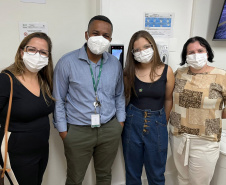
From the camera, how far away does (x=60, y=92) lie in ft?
4.91

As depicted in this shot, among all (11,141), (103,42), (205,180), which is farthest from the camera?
(205,180)

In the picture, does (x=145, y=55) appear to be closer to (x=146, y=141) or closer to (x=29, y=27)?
(x=146, y=141)

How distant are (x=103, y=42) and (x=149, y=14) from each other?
76cm

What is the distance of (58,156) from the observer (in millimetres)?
1961

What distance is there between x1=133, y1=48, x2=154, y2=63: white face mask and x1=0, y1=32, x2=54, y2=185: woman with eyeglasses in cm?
67

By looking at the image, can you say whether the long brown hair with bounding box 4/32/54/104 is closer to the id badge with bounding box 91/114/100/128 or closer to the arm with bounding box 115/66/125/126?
the id badge with bounding box 91/114/100/128

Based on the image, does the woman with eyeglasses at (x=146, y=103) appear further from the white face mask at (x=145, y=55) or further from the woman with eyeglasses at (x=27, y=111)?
the woman with eyeglasses at (x=27, y=111)

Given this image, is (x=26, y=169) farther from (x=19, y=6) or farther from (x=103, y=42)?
(x=19, y=6)

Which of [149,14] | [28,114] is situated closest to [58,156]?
[28,114]

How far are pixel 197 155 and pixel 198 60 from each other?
75 cm

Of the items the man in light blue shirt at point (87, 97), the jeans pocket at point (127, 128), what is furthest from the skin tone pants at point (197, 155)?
the man in light blue shirt at point (87, 97)

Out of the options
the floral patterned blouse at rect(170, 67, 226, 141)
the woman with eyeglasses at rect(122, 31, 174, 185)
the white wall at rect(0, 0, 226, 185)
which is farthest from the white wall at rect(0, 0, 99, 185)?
the floral patterned blouse at rect(170, 67, 226, 141)

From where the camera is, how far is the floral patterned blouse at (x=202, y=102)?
1502 mm

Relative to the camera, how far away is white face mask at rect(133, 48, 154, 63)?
153cm
